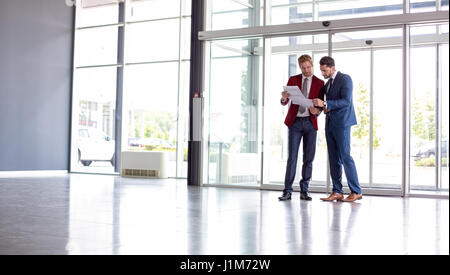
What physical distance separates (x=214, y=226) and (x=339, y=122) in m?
2.58

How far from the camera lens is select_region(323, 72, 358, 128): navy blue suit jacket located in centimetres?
576

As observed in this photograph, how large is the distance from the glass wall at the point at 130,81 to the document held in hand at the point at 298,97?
5.38m

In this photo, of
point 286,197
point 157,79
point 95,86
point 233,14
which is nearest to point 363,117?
point 233,14

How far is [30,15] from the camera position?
11.5 metres

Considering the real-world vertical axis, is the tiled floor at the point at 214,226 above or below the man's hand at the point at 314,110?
below

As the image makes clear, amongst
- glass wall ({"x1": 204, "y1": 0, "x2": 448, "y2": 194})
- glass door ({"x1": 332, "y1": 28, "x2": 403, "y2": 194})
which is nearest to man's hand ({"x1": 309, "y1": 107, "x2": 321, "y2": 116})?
glass wall ({"x1": 204, "y1": 0, "x2": 448, "y2": 194})

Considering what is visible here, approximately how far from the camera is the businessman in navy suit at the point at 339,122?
5789 mm

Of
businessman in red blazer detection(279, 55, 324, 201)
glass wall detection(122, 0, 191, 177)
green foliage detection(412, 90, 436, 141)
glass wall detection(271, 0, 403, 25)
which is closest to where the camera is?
businessman in red blazer detection(279, 55, 324, 201)

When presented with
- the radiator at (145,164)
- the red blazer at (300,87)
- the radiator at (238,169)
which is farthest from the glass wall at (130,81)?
the red blazer at (300,87)

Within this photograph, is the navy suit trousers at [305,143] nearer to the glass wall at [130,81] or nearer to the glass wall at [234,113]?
the glass wall at [234,113]

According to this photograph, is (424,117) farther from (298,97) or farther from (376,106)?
(298,97)

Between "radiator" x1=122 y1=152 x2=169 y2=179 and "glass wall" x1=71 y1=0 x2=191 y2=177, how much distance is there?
10.5 inches

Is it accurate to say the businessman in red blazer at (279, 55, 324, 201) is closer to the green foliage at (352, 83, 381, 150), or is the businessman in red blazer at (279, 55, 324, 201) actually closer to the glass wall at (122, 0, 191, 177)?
the green foliage at (352, 83, 381, 150)
